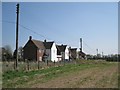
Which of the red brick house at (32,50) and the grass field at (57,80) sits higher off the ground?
the red brick house at (32,50)

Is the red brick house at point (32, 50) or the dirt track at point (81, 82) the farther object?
the red brick house at point (32, 50)

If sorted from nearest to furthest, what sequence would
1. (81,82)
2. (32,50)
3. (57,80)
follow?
(81,82)
(57,80)
(32,50)

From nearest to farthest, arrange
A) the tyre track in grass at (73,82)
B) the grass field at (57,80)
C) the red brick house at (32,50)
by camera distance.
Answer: the tyre track in grass at (73,82)
the grass field at (57,80)
the red brick house at (32,50)

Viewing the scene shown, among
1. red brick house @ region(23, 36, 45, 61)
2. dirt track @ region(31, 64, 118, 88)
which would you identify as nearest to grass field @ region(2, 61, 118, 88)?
dirt track @ region(31, 64, 118, 88)

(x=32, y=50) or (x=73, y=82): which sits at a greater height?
(x=32, y=50)

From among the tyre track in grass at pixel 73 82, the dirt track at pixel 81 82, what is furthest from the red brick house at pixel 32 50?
the dirt track at pixel 81 82

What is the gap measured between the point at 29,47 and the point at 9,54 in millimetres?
17093

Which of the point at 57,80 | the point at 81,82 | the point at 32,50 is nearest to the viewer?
the point at 81,82

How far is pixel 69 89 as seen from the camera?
9.46 metres

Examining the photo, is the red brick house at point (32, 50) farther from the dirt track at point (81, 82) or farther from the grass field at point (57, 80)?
the dirt track at point (81, 82)

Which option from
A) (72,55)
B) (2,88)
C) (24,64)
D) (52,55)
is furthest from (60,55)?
(2,88)

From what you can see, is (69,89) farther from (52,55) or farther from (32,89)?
(52,55)

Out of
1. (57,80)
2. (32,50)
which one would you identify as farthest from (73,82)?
(32,50)

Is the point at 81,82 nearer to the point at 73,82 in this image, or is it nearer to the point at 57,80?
the point at 73,82
